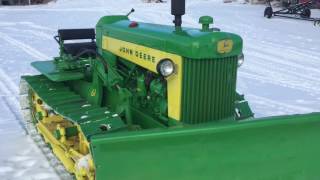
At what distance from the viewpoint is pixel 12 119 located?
6.27 meters

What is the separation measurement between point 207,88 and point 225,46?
0.39 m

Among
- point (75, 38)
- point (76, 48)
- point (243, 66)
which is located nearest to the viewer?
point (76, 48)

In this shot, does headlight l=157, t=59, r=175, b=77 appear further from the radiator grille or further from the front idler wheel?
the front idler wheel

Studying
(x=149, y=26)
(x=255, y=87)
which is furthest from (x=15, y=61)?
(x=149, y=26)

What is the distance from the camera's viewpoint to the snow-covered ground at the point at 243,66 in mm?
5324

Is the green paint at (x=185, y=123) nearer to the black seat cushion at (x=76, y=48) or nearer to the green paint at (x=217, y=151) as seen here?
the green paint at (x=217, y=151)

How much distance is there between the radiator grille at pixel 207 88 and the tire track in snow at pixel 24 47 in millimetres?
7028

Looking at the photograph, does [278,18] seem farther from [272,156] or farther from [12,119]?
[272,156]

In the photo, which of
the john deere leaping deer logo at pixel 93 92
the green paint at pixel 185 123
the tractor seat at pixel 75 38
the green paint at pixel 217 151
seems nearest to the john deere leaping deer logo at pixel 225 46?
the green paint at pixel 185 123

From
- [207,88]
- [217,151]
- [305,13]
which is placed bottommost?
[305,13]

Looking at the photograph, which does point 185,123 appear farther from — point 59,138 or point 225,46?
point 59,138

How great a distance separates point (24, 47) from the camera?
11.8 metres

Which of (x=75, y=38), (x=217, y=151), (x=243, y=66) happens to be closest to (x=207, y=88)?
(x=217, y=151)

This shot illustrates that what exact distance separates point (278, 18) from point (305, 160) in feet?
54.7
